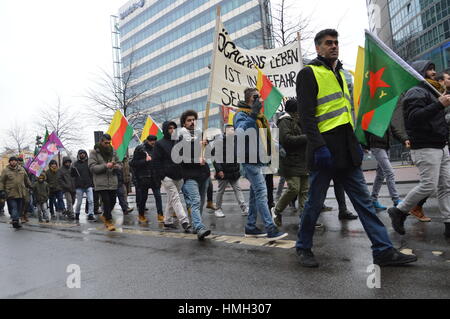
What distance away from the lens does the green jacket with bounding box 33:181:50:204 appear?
33.9 ft

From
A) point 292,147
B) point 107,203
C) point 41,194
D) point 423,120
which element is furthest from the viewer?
point 41,194

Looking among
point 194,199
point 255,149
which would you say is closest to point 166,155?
point 194,199

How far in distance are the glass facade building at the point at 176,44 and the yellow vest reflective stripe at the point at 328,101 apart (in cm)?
4666

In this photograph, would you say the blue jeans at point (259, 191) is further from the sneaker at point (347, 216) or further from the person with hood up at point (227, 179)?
the person with hood up at point (227, 179)

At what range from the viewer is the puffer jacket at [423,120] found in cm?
423

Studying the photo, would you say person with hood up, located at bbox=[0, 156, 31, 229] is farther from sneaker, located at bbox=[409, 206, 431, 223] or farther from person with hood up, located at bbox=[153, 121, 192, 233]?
sneaker, located at bbox=[409, 206, 431, 223]

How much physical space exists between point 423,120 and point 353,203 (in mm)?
1445

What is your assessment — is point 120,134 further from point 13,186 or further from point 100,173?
point 13,186

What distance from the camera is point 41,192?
10375 millimetres

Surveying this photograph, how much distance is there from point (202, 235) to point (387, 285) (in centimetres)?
285
